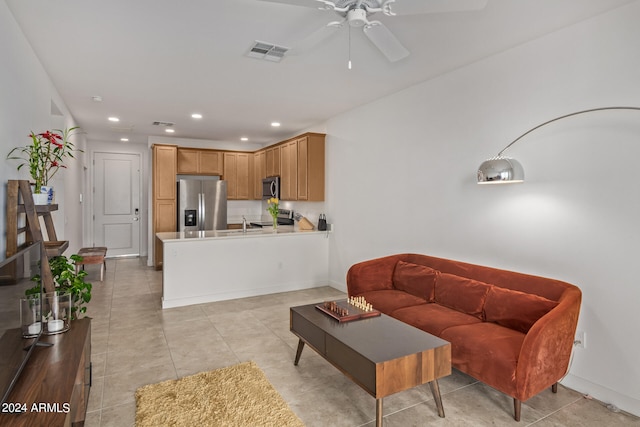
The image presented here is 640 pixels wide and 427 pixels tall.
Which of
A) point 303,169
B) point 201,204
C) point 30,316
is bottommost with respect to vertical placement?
Answer: point 30,316

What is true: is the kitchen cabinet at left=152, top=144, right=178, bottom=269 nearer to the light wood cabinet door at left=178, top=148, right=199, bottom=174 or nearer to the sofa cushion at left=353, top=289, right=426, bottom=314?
the light wood cabinet door at left=178, top=148, right=199, bottom=174

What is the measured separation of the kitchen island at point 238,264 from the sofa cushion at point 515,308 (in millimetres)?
3091

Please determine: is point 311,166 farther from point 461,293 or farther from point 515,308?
point 515,308

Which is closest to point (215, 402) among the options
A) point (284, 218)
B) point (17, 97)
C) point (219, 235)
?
point (17, 97)

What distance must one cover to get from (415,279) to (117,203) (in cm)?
723

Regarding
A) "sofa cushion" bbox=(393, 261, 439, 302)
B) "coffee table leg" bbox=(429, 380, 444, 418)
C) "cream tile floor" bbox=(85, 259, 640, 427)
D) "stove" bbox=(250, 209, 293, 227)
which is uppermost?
"stove" bbox=(250, 209, 293, 227)

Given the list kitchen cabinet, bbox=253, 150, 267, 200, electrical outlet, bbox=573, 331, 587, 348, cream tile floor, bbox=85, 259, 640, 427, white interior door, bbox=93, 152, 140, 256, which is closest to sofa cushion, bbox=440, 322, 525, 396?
cream tile floor, bbox=85, 259, 640, 427

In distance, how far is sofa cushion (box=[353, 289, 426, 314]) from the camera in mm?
3250

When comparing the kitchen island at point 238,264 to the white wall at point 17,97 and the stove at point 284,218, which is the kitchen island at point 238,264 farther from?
the white wall at point 17,97

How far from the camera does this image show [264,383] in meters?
2.64

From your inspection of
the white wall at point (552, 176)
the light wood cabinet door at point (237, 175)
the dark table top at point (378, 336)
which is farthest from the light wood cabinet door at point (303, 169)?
the dark table top at point (378, 336)

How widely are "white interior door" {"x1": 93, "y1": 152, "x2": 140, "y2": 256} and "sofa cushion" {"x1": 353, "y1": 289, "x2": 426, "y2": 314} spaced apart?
665 centimetres

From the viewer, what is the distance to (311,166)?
18.5 feet

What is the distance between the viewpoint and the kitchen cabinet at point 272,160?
6.60 m
